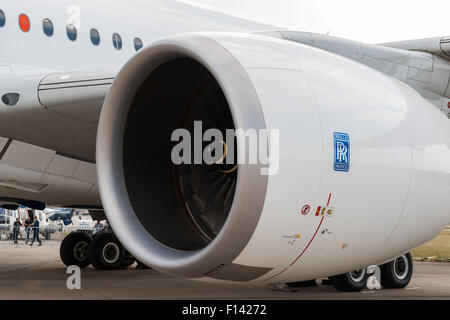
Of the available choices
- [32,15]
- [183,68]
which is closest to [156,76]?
[183,68]

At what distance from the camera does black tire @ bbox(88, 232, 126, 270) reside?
9453mm

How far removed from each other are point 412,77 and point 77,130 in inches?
118

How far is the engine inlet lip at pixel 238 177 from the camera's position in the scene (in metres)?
3.37

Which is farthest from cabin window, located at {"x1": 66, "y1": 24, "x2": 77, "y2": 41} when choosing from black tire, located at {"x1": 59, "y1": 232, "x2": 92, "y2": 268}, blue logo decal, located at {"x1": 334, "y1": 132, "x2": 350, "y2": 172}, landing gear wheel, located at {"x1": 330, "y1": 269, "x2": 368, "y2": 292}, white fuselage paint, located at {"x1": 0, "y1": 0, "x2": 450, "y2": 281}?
black tire, located at {"x1": 59, "y1": 232, "x2": 92, "y2": 268}

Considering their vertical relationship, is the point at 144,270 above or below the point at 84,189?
below

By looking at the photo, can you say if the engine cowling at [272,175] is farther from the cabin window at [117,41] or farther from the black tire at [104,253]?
the black tire at [104,253]

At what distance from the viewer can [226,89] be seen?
3.54m

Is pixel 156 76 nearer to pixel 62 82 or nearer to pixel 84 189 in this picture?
pixel 62 82

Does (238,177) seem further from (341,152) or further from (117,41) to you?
(117,41)

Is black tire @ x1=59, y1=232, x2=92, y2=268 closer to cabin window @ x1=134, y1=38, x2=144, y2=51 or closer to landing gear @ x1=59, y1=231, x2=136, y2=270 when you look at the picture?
landing gear @ x1=59, y1=231, x2=136, y2=270

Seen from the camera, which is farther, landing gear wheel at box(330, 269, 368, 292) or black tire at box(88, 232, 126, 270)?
black tire at box(88, 232, 126, 270)

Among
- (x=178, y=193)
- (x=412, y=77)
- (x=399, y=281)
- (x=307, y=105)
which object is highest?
(x=412, y=77)

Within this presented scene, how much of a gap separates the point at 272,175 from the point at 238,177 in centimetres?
18

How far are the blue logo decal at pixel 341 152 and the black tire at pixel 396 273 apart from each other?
3.82 metres
